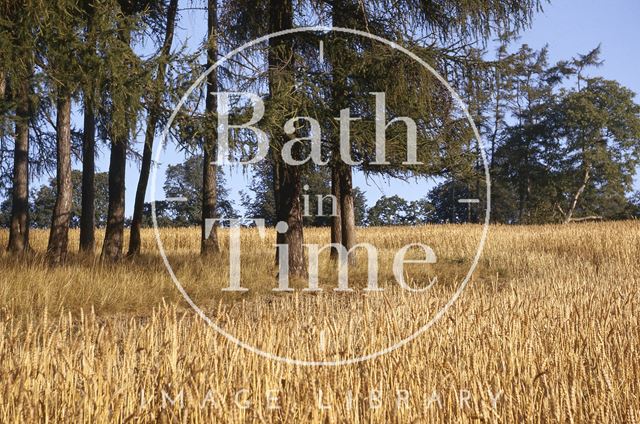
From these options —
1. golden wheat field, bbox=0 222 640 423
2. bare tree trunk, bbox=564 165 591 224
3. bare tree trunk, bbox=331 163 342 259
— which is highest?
bare tree trunk, bbox=564 165 591 224

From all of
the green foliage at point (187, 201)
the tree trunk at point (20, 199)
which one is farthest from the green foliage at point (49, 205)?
the tree trunk at point (20, 199)

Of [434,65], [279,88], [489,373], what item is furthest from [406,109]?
[489,373]

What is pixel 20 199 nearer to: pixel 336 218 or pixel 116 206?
pixel 116 206

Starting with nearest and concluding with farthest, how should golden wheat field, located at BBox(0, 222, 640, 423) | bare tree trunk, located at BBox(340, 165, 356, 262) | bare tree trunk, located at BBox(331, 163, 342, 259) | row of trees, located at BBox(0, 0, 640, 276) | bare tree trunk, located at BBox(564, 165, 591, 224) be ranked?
golden wheat field, located at BBox(0, 222, 640, 423) < row of trees, located at BBox(0, 0, 640, 276) < bare tree trunk, located at BBox(340, 165, 356, 262) < bare tree trunk, located at BBox(331, 163, 342, 259) < bare tree trunk, located at BBox(564, 165, 591, 224)

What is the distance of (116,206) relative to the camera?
1360 centimetres

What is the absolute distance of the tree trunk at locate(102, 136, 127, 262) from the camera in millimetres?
13352

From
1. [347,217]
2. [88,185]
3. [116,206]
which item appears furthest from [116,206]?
[347,217]

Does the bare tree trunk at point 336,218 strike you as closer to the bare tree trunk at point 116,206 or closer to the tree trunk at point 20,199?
the bare tree trunk at point 116,206

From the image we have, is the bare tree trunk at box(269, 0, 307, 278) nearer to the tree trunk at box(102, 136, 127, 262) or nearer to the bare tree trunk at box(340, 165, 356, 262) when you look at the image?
the bare tree trunk at box(340, 165, 356, 262)

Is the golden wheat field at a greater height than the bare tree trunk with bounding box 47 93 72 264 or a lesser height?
lesser

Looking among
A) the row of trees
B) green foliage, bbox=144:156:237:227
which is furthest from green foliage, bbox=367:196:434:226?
the row of trees

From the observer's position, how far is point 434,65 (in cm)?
1067

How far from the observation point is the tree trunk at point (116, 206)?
526 inches

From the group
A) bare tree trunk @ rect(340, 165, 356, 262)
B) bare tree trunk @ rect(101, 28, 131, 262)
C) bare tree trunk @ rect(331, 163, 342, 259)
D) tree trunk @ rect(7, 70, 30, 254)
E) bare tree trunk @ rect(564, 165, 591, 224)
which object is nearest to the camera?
bare tree trunk @ rect(101, 28, 131, 262)
